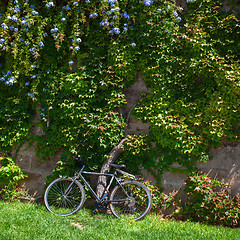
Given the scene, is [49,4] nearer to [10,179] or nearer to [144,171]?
[10,179]

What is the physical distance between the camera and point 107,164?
4805 millimetres

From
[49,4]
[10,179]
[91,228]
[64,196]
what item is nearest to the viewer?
[91,228]

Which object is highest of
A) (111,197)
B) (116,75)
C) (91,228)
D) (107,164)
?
(116,75)

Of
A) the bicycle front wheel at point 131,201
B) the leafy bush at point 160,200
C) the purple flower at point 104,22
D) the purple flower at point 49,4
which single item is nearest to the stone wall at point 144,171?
the leafy bush at point 160,200

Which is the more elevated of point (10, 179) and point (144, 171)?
point (144, 171)

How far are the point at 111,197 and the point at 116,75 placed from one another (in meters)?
2.26

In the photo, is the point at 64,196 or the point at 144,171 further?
the point at 144,171

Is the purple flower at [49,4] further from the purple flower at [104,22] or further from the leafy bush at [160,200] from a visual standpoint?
the leafy bush at [160,200]

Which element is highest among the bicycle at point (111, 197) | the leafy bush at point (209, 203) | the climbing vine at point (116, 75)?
the climbing vine at point (116, 75)

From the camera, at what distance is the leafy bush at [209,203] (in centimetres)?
423

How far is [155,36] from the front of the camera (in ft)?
16.0

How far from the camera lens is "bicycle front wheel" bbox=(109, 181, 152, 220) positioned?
14.5ft

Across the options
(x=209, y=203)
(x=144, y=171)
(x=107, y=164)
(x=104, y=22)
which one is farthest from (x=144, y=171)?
(x=104, y=22)

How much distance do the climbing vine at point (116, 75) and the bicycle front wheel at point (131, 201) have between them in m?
0.51
